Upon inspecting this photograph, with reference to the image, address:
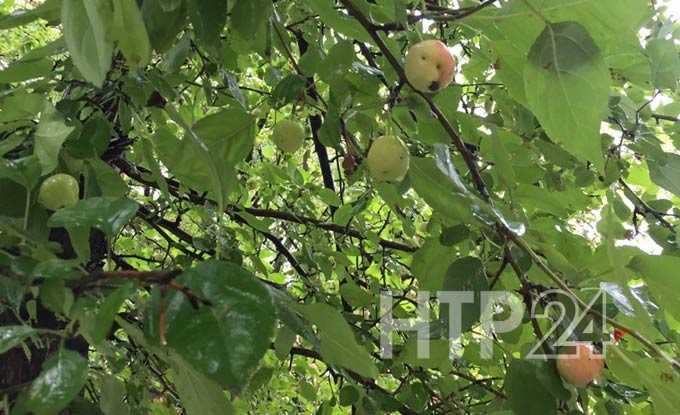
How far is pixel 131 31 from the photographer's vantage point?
69cm

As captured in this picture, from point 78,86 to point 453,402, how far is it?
100cm

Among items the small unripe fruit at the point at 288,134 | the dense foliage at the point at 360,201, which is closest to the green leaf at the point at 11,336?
the dense foliage at the point at 360,201

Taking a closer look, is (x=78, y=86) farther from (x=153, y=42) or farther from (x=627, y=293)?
(x=627, y=293)

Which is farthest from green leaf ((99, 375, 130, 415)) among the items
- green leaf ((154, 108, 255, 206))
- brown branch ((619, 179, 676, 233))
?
brown branch ((619, 179, 676, 233))

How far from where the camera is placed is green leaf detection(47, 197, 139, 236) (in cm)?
65

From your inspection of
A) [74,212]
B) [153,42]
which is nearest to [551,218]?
[153,42]

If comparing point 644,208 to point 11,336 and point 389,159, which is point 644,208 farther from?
point 11,336

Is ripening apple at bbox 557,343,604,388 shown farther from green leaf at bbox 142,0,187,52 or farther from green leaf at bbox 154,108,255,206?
green leaf at bbox 142,0,187,52

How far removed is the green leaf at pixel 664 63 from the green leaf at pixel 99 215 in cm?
95

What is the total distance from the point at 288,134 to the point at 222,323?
81cm

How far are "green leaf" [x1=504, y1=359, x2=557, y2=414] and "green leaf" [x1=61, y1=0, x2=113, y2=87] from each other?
620 mm

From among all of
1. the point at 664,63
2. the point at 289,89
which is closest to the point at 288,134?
the point at 289,89

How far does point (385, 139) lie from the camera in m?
0.99

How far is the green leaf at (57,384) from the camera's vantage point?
1.72ft
